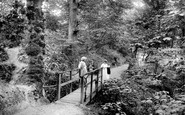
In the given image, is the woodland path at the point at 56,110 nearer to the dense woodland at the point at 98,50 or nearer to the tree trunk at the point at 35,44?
the dense woodland at the point at 98,50

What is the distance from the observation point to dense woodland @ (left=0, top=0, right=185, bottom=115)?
18.6ft

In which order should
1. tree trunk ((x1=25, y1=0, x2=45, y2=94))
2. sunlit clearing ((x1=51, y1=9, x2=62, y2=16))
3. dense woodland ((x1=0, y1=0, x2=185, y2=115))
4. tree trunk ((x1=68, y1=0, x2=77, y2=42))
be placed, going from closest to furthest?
dense woodland ((x1=0, y1=0, x2=185, y2=115))
tree trunk ((x1=25, y1=0, x2=45, y2=94))
tree trunk ((x1=68, y1=0, x2=77, y2=42))
sunlit clearing ((x1=51, y1=9, x2=62, y2=16))

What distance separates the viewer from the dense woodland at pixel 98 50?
5672 millimetres

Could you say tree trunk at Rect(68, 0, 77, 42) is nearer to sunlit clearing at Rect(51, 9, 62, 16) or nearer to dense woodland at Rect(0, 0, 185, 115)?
dense woodland at Rect(0, 0, 185, 115)

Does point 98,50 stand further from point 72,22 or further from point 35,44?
point 35,44

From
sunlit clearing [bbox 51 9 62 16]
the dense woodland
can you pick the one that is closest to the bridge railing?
the dense woodland

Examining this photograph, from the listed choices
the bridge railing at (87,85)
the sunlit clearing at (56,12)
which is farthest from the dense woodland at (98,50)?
the bridge railing at (87,85)

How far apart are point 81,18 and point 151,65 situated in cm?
717

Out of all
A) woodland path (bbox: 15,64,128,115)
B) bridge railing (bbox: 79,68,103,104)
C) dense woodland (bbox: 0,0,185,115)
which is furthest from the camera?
bridge railing (bbox: 79,68,103,104)

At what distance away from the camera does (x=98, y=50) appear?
1197 cm

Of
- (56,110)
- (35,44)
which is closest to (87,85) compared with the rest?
(56,110)

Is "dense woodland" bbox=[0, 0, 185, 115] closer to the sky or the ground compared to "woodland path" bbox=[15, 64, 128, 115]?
closer to the sky

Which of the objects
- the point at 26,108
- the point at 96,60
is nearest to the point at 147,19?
the point at 96,60

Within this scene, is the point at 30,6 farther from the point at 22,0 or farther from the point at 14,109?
the point at 14,109
